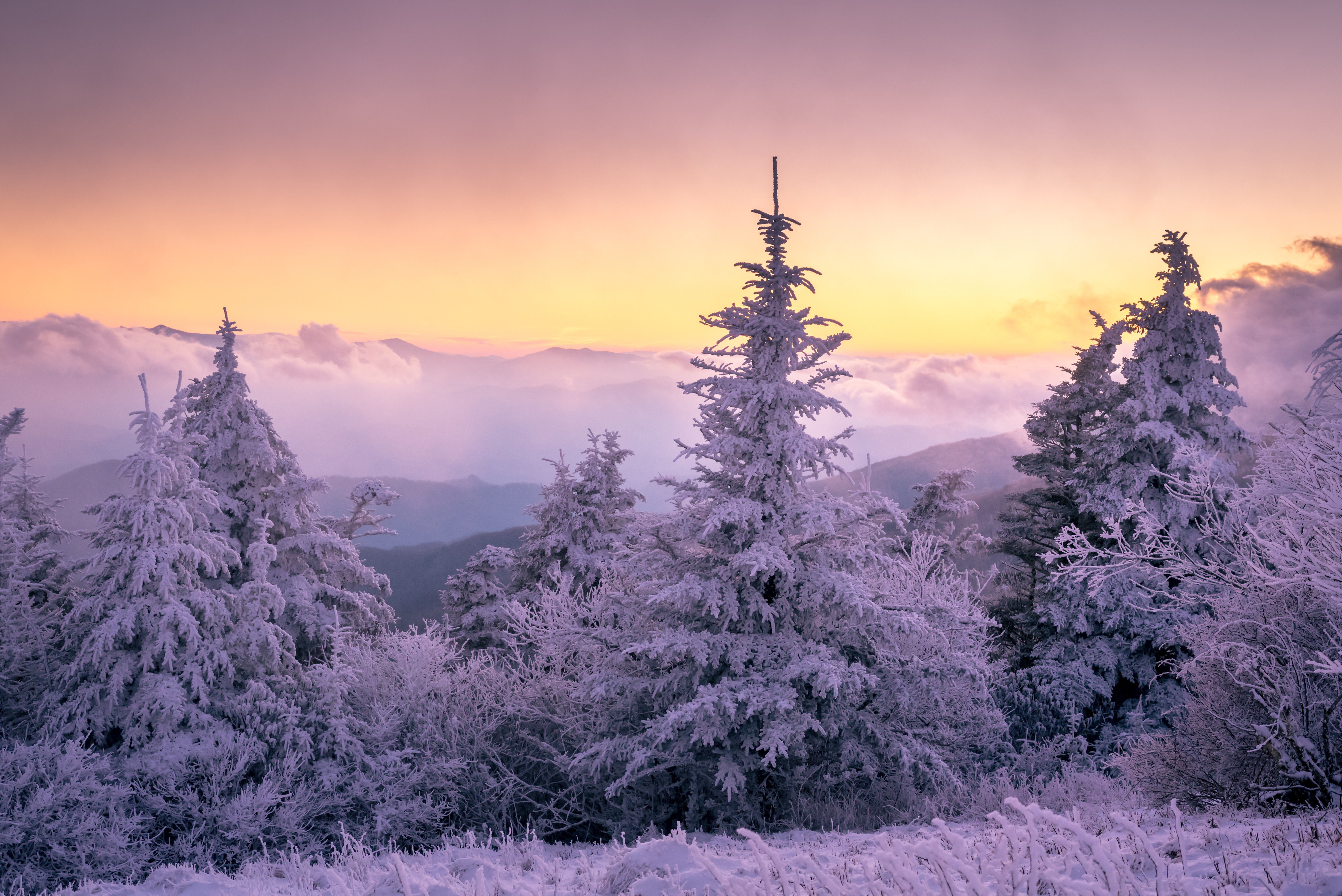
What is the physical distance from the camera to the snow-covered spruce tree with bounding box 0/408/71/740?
13.9 meters

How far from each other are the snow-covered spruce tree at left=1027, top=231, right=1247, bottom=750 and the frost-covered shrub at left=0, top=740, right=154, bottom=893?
1894cm

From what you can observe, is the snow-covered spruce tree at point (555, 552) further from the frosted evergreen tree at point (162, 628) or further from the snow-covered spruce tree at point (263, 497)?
the frosted evergreen tree at point (162, 628)

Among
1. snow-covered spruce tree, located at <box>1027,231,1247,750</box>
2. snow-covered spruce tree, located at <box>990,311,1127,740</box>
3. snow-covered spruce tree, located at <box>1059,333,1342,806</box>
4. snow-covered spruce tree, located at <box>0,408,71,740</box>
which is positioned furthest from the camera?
snow-covered spruce tree, located at <box>990,311,1127,740</box>

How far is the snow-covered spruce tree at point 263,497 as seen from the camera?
659 inches

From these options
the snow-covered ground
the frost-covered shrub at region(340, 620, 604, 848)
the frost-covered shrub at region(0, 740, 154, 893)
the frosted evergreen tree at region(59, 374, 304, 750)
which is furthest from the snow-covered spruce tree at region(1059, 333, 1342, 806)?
the frost-covered shrub at region(0, 740, 154, 893)

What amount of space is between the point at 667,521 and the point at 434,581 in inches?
5003

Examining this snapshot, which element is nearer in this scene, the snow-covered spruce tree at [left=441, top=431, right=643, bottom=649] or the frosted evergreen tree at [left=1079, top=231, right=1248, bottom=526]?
the frosted evergreen tree at [left=1079, top=231, right=1248, bottom=526]

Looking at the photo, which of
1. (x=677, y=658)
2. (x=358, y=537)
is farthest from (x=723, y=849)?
(x=358, y=537)

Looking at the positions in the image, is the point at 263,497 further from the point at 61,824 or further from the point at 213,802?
the point at 61,824

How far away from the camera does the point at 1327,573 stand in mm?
6969

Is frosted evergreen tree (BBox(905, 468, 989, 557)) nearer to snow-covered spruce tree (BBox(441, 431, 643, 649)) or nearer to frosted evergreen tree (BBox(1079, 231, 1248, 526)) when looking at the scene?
frosted evergreen tree (BBox(1079, 231, 1248, 526))

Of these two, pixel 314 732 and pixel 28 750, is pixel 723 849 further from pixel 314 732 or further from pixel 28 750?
pixel 28 750

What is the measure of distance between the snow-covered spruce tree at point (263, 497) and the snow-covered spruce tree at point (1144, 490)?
17.8 metres

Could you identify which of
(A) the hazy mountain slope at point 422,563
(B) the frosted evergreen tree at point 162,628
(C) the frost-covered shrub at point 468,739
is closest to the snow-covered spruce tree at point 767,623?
(C) the frost-covered shrub at point 468,739
